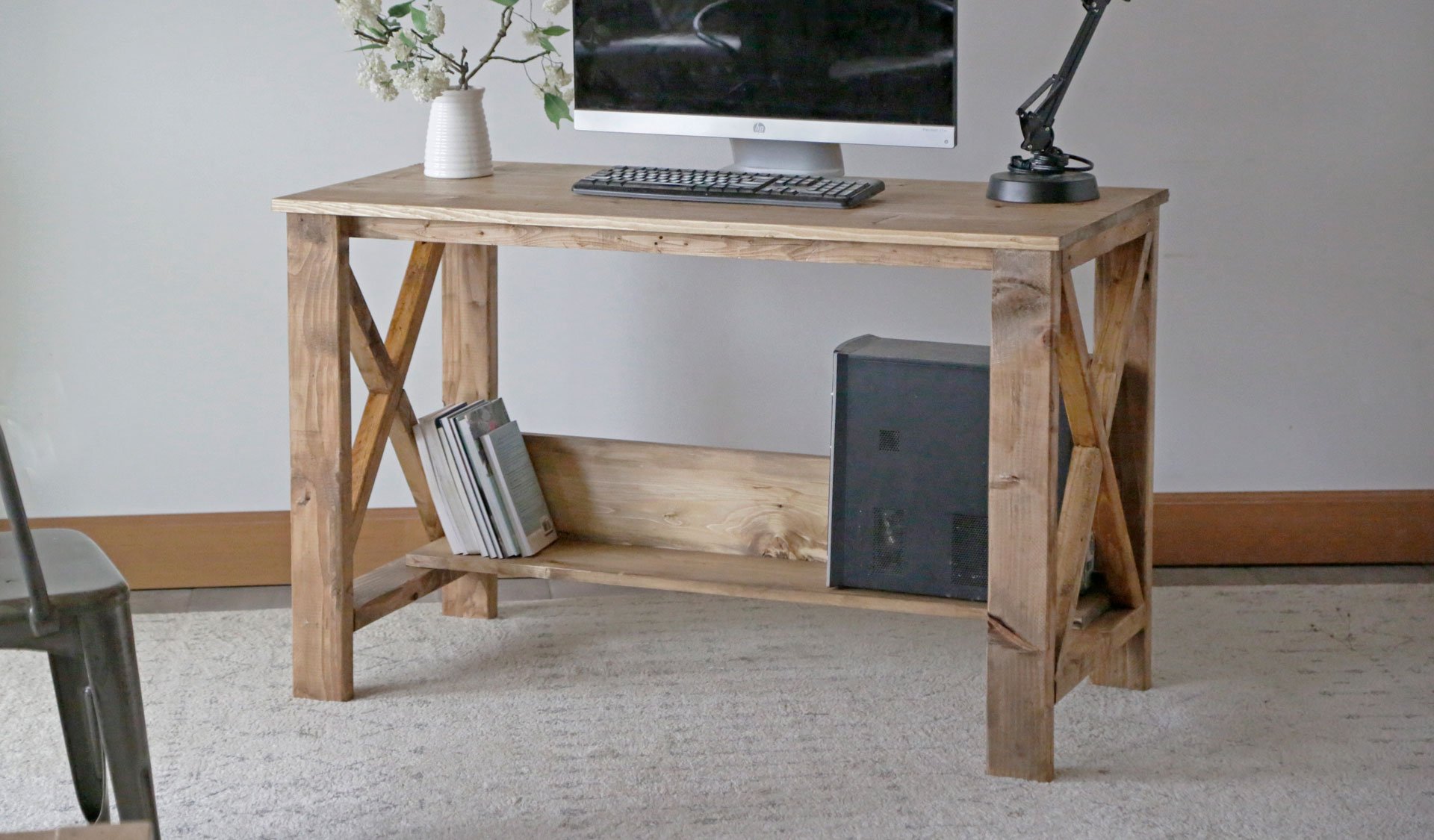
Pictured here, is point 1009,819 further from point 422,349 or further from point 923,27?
point 422,349

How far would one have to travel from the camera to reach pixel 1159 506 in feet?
9.28

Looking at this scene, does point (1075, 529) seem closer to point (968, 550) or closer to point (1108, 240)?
point (968, 550)

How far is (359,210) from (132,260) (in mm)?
831

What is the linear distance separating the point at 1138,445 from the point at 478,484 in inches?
38.7

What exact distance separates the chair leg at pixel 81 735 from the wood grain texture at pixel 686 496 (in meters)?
0.95

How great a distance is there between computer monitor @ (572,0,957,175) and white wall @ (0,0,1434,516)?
1.50ft

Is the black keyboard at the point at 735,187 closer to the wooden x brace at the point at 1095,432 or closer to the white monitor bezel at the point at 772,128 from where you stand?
the white monitor bezel at the point at 772,128

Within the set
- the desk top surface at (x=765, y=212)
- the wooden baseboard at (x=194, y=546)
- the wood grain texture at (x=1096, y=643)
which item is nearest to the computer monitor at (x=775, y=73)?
the desk top surface at (x=765, y=212)

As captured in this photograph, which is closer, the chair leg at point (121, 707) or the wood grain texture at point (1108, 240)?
the chair leg at point (121, 707)

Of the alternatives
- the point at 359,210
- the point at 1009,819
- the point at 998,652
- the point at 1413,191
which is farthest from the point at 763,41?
the point at 1413,191

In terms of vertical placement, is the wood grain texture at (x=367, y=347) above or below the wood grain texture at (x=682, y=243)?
below

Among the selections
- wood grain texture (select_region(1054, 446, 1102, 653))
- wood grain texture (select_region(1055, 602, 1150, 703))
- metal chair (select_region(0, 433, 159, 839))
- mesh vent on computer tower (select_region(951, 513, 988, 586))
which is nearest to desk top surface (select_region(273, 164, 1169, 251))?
wood grain texture (select_region(1054, 446, 1102, 653))

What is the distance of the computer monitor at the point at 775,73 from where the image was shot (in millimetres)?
2125

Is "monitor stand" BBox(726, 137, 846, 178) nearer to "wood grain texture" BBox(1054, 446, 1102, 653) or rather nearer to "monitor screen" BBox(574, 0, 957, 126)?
"monitor screen" BBox(574, 0, 957, 126)
